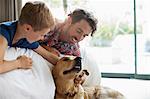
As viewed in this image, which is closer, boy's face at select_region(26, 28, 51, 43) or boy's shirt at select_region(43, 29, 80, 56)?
boy's face at select_region(26, 28, 51, 43)

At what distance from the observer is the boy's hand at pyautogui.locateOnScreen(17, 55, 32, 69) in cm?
143

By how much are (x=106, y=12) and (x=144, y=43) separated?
46cm

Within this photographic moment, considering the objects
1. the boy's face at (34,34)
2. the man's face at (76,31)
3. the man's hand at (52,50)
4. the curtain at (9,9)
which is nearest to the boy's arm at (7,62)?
the boy's face at (34,34)

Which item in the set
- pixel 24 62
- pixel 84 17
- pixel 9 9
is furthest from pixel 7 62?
pixel 9 9

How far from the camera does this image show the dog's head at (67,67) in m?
1.49

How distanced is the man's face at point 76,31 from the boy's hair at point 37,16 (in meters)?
0.31

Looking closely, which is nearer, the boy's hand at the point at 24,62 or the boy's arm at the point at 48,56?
the boy's hand at the point at 24,62

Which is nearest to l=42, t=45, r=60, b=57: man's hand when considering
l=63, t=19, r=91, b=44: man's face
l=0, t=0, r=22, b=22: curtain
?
l=63, t=19, r=91, b=44: man's face

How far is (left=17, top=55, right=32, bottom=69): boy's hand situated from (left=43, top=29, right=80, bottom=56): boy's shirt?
315 millimetres

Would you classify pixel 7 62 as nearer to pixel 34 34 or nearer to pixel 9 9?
pixel 34 34

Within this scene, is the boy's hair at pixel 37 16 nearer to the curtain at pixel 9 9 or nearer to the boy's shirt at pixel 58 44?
the boy's shirt at pixel 58 44

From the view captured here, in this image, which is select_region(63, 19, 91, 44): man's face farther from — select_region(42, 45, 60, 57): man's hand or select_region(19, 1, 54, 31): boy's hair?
select_region(19, 1, 54, 31): boy's hair

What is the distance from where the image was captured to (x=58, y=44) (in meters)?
1.79

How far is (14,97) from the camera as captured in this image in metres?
1.31
